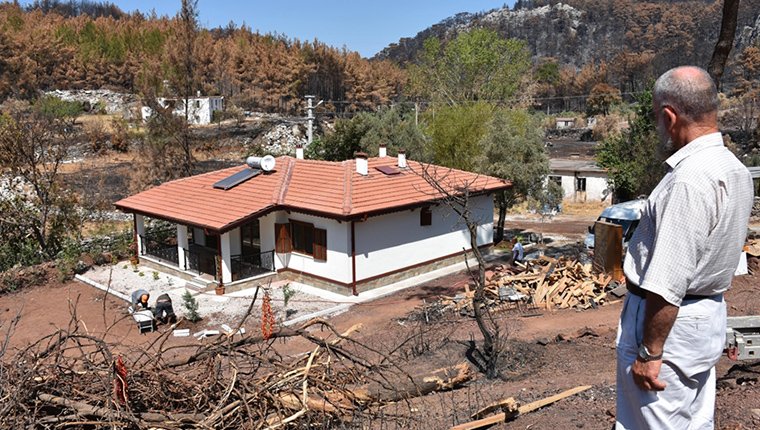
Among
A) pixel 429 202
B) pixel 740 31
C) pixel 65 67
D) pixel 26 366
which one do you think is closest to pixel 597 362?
pixel 26 366

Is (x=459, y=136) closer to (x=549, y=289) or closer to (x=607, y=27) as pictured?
(x=549, y=289)

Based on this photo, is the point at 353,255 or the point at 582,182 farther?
the point at 582,182

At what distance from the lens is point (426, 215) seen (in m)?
18.3

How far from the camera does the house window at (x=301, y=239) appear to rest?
16828mm

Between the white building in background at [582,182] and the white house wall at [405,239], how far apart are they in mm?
12871

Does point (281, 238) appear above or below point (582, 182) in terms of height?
below

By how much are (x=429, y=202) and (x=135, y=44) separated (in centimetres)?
8420

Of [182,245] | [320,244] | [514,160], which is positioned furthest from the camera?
[514,160]

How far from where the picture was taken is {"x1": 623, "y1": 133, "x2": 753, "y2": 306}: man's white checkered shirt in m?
2.58

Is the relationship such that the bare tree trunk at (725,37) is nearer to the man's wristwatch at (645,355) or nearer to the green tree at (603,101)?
the man's wristwatch at (645,355)

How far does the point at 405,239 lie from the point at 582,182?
56.1ft

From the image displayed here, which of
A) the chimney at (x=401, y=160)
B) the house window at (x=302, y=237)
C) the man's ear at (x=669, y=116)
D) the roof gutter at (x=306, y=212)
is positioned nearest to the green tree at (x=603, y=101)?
the chimney at (x=401, y=160)

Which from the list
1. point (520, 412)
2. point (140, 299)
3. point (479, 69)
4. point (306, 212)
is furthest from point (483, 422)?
point (479, 69)

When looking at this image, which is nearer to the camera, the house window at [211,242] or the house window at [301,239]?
the house window at [301,239]
